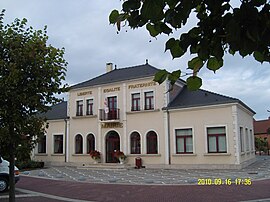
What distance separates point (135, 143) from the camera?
88.0ft

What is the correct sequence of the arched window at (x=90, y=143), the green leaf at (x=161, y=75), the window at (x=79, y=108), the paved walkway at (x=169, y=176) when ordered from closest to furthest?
1. the green leaf at (x=161, y=75)
2. the paved walkway at (x=169, y=176)
3. the arched window at (x=90, y=143)
4. the window at (x=79, y=108)

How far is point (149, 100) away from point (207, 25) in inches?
956

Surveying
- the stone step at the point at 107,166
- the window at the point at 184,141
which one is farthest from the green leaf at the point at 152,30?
the stone step at the point at 107,166

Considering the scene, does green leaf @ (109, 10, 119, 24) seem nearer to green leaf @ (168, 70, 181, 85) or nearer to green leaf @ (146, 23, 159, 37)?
green leaf @ (146, 23, 159, 37)

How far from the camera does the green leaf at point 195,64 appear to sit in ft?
7.18

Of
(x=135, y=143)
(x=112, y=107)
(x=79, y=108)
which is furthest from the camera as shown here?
(x=79, y=108)

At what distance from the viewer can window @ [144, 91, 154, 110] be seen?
→ 26.2 meters

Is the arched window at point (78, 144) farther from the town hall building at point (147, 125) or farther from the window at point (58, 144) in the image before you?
the window at point (58, 144)

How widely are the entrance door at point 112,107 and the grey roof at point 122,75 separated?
5.28 ft

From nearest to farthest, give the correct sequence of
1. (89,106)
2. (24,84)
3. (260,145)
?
(24,84) < (89,106) < (260,145)

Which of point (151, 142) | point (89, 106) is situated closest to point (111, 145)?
point (151, 142)

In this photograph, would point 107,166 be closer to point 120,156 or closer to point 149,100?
point 120,156

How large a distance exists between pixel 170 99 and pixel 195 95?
6.65 ft

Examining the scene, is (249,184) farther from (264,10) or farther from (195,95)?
(264,10)
